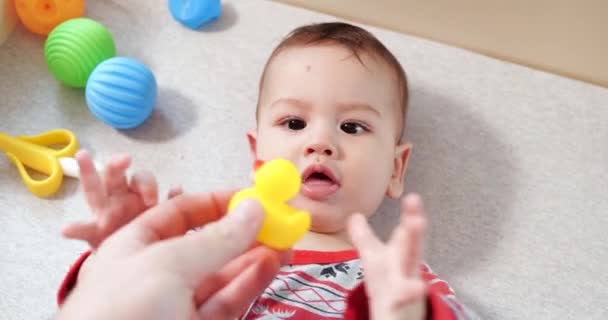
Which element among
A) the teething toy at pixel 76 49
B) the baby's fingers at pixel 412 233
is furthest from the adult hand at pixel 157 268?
the teething toy at pixel 76 49

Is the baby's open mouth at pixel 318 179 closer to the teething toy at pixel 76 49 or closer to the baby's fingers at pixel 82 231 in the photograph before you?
the baby's fingers at pixel 82 231

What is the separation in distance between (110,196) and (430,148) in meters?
0.66

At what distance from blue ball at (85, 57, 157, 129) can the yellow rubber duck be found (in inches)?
20.4

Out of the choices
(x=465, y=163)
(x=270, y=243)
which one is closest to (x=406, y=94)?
(x=465, y=163)

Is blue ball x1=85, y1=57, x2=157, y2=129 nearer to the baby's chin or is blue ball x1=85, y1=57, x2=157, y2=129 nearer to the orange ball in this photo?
the orange ball

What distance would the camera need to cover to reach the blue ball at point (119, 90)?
116cm

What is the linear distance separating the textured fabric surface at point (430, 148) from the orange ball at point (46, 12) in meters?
0.04

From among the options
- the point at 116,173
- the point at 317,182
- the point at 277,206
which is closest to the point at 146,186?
the point at 116,173

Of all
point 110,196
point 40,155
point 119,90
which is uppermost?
point 110,196

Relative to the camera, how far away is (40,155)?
1158 mm

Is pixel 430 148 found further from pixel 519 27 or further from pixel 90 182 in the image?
pixel 90 182

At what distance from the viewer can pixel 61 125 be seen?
125 cm

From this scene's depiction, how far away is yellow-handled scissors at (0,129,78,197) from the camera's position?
1142 mm

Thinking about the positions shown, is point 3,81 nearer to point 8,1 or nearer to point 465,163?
point 8,1
